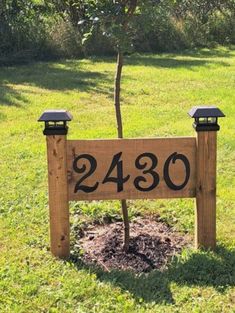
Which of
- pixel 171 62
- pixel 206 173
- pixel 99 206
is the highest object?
pixel 171 62

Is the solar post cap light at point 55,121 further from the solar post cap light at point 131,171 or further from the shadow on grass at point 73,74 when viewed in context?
the shadow on grass at point 73,74

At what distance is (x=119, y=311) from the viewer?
9.84 feet

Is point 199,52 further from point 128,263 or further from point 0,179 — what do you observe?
point 128,263

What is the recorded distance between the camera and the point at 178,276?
11.0 feet

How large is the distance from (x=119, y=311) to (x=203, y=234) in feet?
2.98

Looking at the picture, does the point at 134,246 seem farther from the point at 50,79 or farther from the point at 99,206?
the point at 50,79

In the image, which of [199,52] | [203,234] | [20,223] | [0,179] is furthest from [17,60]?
[203,234]

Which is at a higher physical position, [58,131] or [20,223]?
[58,131]

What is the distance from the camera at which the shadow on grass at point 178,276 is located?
3.20 meters

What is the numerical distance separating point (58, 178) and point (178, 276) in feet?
3.05

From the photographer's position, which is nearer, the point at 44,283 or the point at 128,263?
the point at 44,283

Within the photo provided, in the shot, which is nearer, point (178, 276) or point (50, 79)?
point (178, 276)

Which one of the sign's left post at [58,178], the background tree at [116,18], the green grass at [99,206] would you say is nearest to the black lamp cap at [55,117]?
the sign's left post at [58,178]

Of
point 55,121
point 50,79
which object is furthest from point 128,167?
point 50,79
